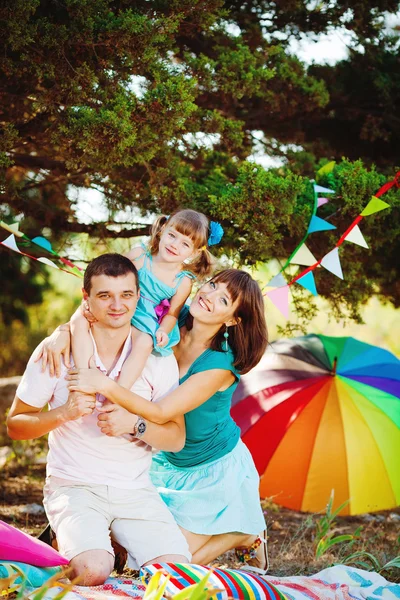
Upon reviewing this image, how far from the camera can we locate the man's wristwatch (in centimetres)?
314

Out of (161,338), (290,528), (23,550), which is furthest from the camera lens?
(290,528)

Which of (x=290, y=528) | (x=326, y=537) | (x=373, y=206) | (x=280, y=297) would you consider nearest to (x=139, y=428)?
(x=280, y=297)

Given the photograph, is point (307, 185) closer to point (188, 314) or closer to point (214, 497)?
point (188, 314)

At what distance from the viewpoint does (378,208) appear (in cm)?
425

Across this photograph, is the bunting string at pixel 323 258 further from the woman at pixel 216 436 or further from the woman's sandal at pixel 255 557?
the woman's sandal at pixel 255 557

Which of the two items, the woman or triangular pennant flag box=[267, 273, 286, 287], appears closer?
the woman

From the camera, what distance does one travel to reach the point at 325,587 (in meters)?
3.24

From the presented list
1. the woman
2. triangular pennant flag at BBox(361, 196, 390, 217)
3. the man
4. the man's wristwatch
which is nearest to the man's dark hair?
the man

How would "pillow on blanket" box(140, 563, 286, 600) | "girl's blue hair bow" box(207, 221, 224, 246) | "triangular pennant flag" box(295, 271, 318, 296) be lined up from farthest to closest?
"triangular pennant flag" box(295, 271, 318, 296)
"girl's blue hair bow" box(207, 221, 224, 246)
"pillow on blanket" box(140, 563, 286, 600)

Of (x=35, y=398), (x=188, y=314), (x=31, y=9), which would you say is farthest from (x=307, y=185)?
(x=35, y=398)

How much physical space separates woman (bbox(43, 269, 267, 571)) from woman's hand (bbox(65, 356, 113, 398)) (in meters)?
0.44

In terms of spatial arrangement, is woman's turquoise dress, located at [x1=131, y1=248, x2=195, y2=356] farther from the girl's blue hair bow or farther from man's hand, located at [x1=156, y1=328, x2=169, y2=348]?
the girl's blue hair bow

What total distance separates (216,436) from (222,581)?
37.4 inches

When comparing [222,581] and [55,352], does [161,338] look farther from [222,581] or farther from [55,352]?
[222,581]
